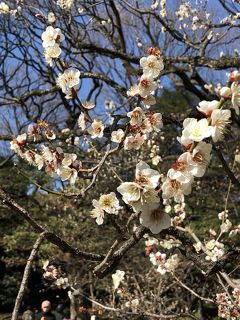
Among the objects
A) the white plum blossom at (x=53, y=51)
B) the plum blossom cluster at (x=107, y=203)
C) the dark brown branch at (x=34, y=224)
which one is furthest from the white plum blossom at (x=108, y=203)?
the white plum blossom at (x=53, y=51)

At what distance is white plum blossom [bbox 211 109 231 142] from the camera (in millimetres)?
1144

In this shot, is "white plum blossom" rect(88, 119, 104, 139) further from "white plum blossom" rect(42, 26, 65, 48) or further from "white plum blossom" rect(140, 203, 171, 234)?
"white plum blossom" rect(140, 203, 171, 234)

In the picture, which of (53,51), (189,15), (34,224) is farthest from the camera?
→ (189,15)

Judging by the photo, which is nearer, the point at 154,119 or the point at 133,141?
the point at 133,141

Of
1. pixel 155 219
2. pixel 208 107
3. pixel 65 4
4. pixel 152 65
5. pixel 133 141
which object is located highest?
pixel 65 4

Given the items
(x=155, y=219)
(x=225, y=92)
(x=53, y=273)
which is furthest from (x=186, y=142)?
(x=53, y=273)

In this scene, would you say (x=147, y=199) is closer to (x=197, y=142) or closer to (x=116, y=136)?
(x=197, y=142)

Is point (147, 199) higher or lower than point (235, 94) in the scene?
lower

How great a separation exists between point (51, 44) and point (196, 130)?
1.06m

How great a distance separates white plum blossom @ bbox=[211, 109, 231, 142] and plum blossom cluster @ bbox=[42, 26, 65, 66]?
1.00 meters

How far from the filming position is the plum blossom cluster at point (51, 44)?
1.95 meters

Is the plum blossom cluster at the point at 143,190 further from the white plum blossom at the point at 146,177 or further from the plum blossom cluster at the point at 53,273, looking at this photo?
the plum blossom cluster at the point at 53,273

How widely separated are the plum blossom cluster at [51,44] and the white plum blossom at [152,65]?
0.39 meters

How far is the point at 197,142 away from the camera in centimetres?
117
